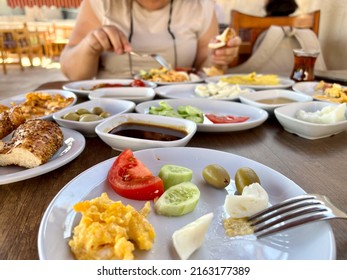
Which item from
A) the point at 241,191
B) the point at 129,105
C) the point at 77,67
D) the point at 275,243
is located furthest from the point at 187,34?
the point at 275,243

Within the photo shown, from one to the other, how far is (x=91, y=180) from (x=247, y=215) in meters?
0.44

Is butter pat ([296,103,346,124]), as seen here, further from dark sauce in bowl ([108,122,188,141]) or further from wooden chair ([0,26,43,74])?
wooden chair ([0,26,43,74])

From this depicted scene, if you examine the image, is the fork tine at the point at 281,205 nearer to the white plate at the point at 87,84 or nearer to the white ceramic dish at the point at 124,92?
the white ceramic dish at the point at 124,92

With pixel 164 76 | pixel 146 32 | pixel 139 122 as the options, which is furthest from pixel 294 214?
pixel 146 32

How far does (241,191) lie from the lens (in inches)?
32.8

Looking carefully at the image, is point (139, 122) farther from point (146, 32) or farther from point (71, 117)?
point (146, 32)

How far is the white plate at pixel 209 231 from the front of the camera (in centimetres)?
61

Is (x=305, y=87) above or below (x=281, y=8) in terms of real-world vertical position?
below

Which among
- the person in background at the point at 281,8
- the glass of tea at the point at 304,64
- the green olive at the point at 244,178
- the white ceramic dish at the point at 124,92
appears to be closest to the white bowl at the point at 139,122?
the green olive at the point at 244,178

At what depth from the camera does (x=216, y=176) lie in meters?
0.87

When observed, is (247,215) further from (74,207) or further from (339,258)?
(74,207)

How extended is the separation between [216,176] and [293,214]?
249mm

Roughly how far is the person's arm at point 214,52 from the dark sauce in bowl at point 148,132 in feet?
4.76

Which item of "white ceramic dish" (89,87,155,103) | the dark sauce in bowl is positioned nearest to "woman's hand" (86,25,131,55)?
"white ceramic dish" (89,87,155,103)
